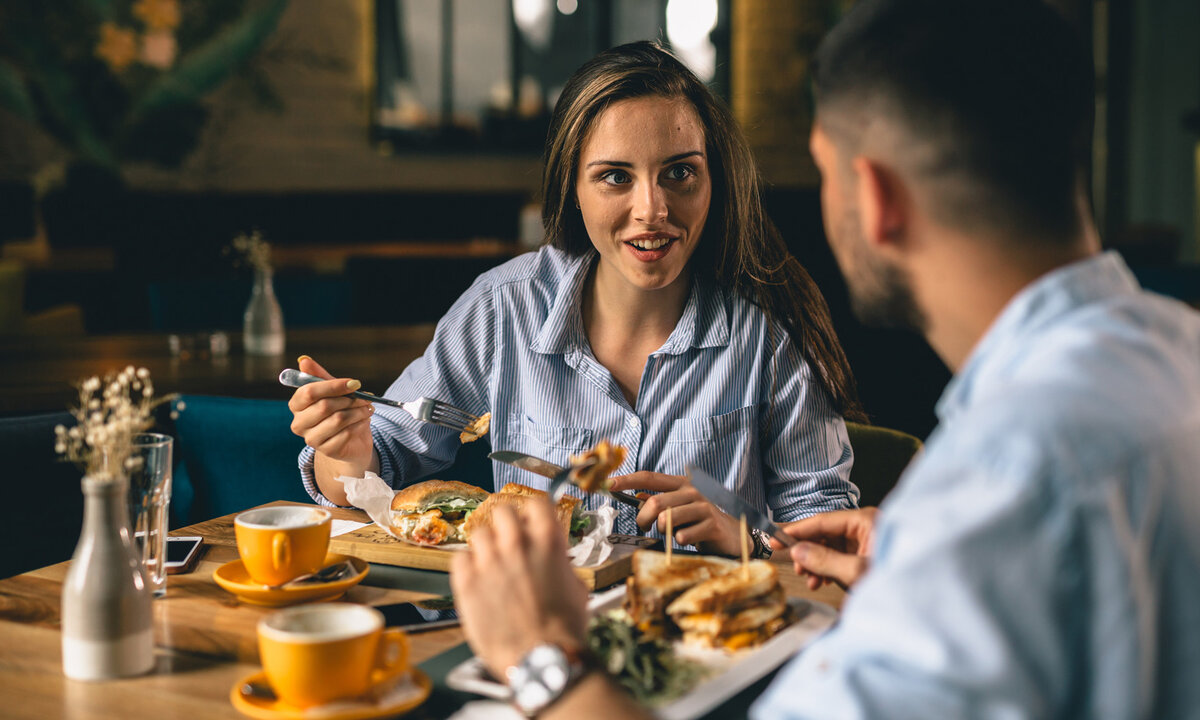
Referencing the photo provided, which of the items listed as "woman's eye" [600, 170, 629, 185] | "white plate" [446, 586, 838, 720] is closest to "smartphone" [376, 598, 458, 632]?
"white plate" [446, 586, 838, 720]

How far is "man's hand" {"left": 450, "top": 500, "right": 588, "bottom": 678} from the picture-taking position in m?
0.84

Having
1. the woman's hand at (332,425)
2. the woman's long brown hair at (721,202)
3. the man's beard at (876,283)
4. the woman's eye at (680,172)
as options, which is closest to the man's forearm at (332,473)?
the woman's hand at (332,425)

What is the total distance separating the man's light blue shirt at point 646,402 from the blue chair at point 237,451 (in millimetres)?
170

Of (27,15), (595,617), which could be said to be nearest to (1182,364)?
(595,617)

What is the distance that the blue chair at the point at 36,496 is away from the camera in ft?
5.07

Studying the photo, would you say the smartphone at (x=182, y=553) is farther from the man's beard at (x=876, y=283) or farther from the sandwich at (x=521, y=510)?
the man's beard at (x=876, y=283)

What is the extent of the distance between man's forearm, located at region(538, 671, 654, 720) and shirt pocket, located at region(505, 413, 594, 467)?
1.05m

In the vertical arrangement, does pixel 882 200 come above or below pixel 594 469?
above

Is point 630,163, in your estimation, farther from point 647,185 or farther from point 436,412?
point 436,412

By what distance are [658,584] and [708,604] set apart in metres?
0.07

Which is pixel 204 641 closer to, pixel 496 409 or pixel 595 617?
pixel 595 617

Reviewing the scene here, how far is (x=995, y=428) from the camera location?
25.6 inches

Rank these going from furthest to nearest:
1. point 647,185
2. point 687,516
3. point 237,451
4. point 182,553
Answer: point 237,451 < point 647,185 < point 687,516 < point 182,553

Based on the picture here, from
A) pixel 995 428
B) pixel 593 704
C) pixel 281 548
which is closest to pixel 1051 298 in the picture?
pixel 995 428
